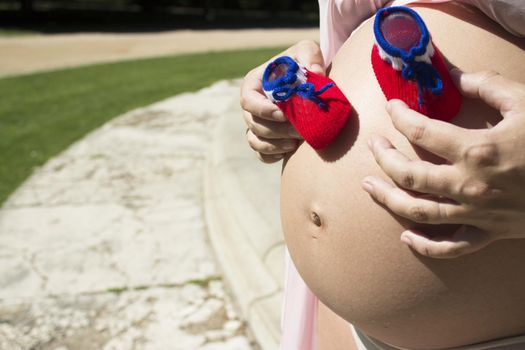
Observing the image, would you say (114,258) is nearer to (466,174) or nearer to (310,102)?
(310,102)

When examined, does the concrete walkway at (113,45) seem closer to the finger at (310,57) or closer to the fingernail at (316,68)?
the finger at (310,57)

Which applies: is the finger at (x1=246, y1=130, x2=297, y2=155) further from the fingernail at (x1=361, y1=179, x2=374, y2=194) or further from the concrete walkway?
the concrete walkway

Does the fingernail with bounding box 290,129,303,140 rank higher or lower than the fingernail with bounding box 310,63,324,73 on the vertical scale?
lower

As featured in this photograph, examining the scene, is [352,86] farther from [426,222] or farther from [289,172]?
[426,222]

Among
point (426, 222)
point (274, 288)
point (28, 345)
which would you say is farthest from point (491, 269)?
point (28, 345)

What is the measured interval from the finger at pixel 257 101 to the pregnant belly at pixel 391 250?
0.34 ft

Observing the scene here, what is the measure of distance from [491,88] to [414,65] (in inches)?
5.1

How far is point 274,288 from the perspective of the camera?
2.86 meters

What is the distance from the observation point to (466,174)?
37.8 inches

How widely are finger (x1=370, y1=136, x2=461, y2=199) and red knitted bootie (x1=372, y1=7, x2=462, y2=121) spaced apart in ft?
0.32

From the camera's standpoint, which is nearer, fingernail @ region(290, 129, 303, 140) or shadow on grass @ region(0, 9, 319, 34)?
fingernail @ region(290, 129, 303, 140)

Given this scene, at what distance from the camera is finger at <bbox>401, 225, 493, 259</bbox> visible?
1.02m

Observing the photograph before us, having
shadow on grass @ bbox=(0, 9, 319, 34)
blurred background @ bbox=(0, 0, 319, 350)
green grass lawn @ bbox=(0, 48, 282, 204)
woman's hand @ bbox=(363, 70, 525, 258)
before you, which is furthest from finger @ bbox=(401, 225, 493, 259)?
shadow on grass @ bbox=(0, 9, 319, 34)

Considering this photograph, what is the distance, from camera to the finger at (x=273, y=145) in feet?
4.37
